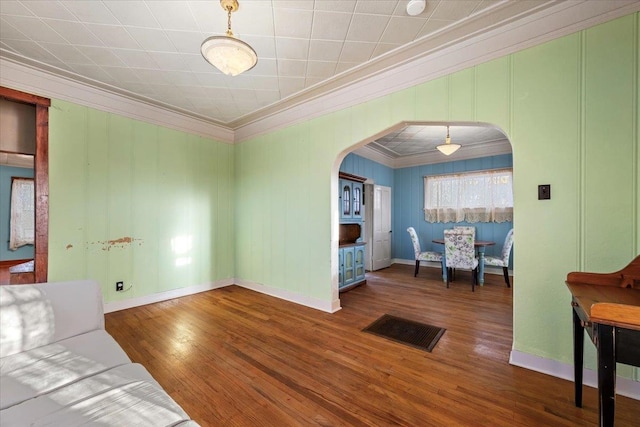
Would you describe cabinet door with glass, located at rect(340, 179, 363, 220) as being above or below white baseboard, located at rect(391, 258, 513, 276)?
above

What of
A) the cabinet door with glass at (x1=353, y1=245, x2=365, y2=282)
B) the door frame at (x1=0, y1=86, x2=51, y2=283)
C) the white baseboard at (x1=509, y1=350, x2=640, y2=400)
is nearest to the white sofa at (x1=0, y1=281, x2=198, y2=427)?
the door frame at (x1=0, y1=86, x2=51, y2=283)

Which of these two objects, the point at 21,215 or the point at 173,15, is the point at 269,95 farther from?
the point at 21,215

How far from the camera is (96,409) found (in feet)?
3.43

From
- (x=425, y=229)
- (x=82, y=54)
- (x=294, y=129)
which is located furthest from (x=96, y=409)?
(x=425, y=229)

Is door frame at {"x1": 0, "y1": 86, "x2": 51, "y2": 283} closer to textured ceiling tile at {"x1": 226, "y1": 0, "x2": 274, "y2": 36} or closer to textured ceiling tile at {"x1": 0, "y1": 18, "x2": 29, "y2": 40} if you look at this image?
textured ceiling tile at {"x1": 0, "y1": 18, "x2": 29, "y2": 40}

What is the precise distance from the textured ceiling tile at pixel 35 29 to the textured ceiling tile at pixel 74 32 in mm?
49

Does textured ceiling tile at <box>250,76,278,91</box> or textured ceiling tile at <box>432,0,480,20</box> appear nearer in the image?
textured ceiling tile at <box>432,0,480,20</box>

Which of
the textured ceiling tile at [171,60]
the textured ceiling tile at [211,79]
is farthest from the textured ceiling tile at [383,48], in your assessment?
the textured ceiling tile at [171,60]

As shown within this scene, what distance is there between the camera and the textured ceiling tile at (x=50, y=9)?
1960 mm

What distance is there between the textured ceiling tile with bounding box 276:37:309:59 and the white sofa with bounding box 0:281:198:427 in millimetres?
2634

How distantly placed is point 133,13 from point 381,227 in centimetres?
570

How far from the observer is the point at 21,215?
9.48 ft

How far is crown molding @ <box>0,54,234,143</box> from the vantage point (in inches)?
108

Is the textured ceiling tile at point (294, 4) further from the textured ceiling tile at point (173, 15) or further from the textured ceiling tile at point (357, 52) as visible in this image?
the textured ceiling tile at point (173, 15)
